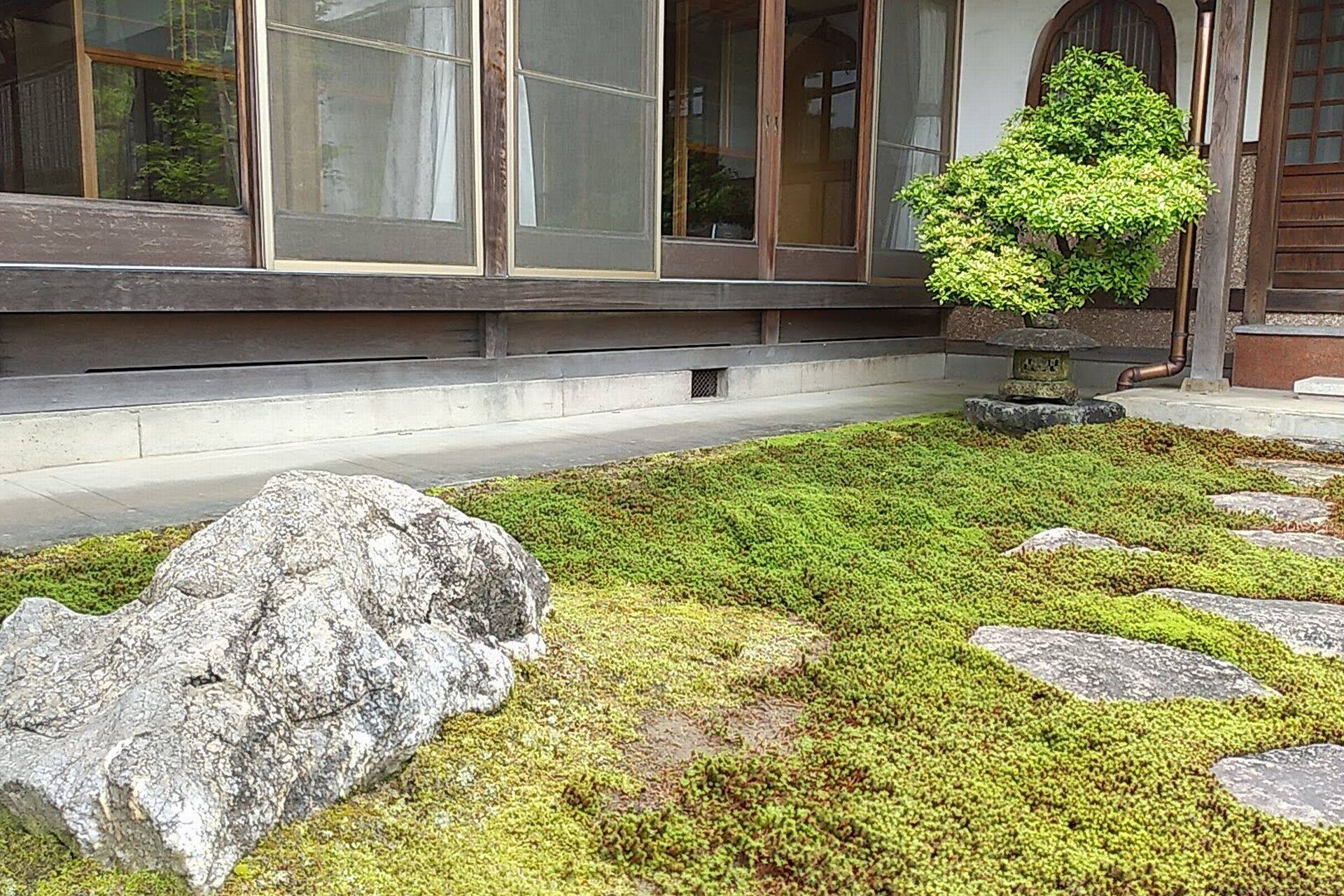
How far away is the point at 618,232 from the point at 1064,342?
9.26 ft

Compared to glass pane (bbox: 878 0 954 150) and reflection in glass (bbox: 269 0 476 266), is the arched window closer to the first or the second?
glass pane (bbox: 878 0 954 150)

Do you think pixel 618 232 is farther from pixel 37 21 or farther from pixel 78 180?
pixel 37 21

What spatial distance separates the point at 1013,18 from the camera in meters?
9.26

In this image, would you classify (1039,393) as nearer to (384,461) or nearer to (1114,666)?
(384,461)

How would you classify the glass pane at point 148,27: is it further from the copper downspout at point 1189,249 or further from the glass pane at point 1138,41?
the glass pane at point 1138,41

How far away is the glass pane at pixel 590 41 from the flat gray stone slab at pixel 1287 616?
4684 mm

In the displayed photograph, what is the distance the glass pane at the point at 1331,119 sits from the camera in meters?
8.01

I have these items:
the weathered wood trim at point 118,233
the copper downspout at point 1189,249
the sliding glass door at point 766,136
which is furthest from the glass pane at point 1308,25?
the weathered wood trim at point 118,233

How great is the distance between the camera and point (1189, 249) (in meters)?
7.24

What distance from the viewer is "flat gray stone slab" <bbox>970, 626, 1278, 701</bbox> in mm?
2477

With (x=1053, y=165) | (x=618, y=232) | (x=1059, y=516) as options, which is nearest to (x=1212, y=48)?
(x=1053, y=165)

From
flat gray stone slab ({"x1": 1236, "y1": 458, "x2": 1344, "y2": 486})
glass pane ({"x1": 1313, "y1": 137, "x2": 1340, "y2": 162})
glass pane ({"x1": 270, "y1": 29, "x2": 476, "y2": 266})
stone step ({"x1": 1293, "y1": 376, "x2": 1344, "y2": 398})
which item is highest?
glass pane ({"x1": 1313, "y1": 137, "x2": 1340, "y2": 162})

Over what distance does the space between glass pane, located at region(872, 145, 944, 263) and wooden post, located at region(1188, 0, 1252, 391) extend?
243 centimetres

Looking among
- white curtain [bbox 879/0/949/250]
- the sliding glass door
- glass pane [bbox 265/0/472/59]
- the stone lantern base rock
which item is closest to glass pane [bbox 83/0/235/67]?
glass pane [bbox 265/0/472/59]
